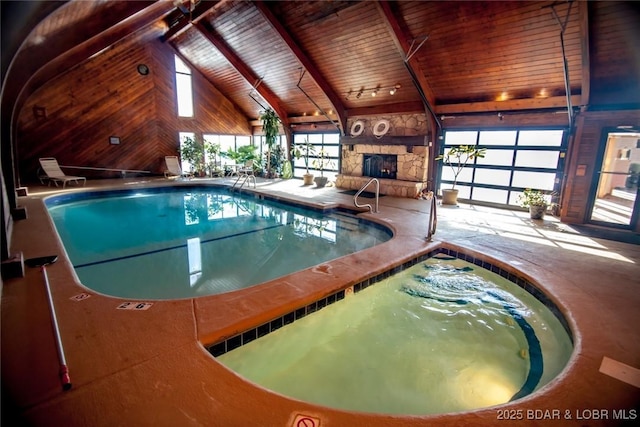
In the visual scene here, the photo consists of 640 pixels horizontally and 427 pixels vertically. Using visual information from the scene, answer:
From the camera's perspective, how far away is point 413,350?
2.61 m

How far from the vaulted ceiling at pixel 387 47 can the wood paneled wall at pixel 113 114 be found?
1.45 metres

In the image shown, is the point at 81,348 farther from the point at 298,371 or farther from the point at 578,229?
the point at 578,229

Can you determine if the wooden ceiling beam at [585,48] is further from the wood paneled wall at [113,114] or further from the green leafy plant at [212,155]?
the wood paneled wall at [113,114]

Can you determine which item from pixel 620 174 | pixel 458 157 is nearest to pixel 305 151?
pixel 458 157

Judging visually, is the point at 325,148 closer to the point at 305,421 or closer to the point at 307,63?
the point at 307,63

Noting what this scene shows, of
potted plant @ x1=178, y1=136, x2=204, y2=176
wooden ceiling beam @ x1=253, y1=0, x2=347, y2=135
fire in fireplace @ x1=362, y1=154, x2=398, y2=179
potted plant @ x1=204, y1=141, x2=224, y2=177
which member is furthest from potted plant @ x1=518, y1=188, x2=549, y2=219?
potted plant @ x1=178, y1=136, x2=204, y2=176

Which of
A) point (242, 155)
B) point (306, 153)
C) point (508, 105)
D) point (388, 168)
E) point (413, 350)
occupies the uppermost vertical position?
point (508, 105)

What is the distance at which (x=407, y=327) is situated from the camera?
2904 millimetres

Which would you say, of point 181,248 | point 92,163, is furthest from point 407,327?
point 92,163

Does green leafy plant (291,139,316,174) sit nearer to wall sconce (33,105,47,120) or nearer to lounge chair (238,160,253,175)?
lounge chair (238,160,253,175)

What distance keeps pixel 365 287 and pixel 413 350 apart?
779 millimetres

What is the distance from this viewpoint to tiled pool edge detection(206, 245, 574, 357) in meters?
2.12

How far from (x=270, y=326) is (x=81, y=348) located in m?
1.21

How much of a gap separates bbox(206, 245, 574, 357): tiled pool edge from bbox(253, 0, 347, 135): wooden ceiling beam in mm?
6602
